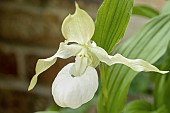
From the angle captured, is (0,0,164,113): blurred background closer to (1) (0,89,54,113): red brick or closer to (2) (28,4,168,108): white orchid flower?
(1) (0,89,54,113): red brick

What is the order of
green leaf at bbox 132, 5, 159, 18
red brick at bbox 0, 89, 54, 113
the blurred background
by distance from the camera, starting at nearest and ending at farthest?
1. green leaf at bbox 132, 5, 159, 18
2. the blurred background
3. red brick at bbox 0, 89, 54, 113

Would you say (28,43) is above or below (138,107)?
below

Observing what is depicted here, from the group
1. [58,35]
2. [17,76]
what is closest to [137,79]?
[58,35]

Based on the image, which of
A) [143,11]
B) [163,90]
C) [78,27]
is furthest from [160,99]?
[78,27]

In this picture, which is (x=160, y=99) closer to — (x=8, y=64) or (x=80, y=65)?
(x=80, y=65)

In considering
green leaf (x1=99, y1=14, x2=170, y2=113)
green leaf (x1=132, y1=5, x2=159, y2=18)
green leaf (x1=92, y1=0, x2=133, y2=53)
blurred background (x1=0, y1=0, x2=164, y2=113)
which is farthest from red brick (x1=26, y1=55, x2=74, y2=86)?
green leaf (x1=92, y1=0, x2=133, y2=53)

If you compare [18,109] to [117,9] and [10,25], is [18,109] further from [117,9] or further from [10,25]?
[117,9]
